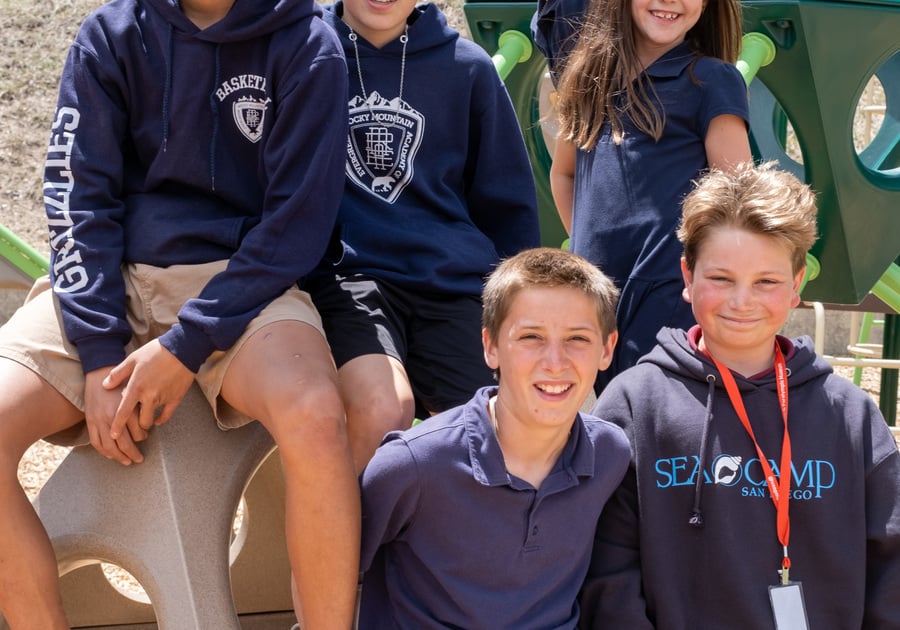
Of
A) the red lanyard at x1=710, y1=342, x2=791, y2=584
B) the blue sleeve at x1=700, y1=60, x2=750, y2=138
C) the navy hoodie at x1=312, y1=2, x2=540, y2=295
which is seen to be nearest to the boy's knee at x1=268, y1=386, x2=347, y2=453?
the navy hoodie at x1=312, y1=2, x2=540, y2=295

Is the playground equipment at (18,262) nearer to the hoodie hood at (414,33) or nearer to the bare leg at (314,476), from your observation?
the hoodie hood at (414,33)

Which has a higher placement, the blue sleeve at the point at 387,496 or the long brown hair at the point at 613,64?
the long brown hair at the point at 613,64

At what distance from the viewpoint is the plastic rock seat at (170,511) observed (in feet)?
8.27

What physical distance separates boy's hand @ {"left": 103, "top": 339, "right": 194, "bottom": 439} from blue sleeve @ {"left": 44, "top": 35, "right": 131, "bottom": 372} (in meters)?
0.06

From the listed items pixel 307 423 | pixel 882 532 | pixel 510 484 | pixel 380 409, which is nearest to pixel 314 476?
pixel 307 423

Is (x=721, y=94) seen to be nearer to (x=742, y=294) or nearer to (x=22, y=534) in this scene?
(x=742, y=294)

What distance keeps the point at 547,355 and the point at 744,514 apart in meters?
0.52

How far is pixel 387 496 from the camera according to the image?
2.30 meters

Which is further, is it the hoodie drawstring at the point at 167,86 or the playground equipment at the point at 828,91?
the playground equipment at the point at 828,91

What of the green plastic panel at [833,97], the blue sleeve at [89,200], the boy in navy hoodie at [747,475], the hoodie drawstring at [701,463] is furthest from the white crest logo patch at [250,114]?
the green plastic panel at [833,97]

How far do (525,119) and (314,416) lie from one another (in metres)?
2.90

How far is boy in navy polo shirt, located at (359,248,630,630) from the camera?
2277mm

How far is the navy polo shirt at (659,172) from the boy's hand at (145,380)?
1068mm

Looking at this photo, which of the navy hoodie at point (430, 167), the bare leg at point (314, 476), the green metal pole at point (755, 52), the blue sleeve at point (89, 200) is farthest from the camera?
the green metal pole at point (755, 52)
